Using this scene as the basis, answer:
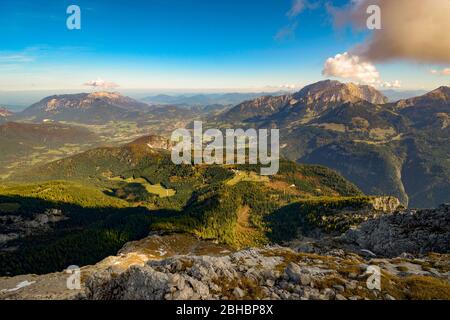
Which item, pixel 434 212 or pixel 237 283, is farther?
pixel 434 212

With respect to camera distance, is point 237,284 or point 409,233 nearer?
point 237,284

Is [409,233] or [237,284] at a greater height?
[237,284]

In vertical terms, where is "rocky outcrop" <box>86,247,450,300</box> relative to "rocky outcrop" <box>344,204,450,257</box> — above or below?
above

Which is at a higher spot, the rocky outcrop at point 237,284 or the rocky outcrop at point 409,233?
the rocky outcrop at point 237,284

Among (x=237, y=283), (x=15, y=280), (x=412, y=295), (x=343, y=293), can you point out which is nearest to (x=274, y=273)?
(x=237, y=283)

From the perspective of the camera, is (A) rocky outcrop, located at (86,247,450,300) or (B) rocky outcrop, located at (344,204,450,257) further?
(B) rocky outcrop, located at (344,204,450,257)

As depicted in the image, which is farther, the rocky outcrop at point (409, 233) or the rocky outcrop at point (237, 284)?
the rocky outcrop at point (409, 233)
